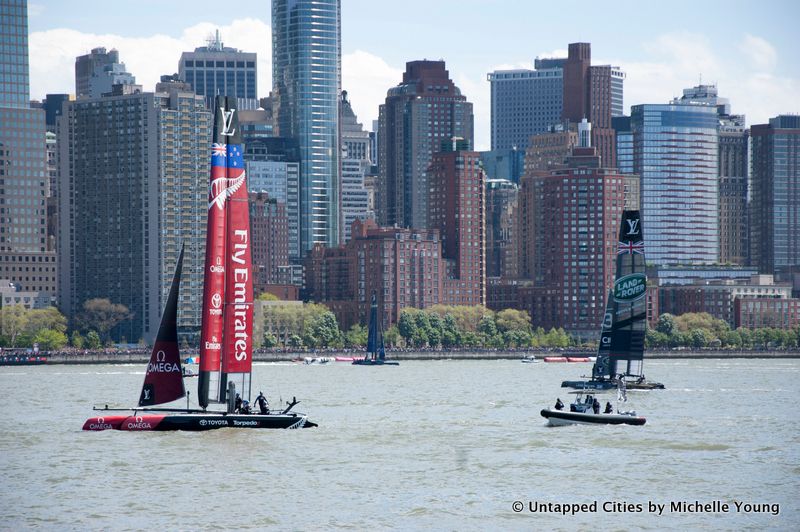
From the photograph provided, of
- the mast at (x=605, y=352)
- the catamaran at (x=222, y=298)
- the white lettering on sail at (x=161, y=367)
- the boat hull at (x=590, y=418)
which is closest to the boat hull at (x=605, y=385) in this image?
the mast at (x=605, y=352)

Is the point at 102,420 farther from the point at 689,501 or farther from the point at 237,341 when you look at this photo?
the point at 689,501

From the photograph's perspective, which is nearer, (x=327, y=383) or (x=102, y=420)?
(x=102, y=420)

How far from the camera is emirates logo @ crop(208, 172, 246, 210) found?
89.9 metres

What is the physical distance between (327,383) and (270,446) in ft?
284

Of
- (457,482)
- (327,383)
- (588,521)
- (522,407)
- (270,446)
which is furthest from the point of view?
(327,383)

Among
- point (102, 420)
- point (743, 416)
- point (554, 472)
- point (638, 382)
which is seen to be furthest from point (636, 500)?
point (638, 382)

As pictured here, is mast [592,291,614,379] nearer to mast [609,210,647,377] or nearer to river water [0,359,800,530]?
mast [609,210,647,377]

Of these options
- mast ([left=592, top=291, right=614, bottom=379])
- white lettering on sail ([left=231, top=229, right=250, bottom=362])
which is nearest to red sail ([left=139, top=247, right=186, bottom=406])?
white lettering on sail ([left=231, top=229, right=250, bottom=362])

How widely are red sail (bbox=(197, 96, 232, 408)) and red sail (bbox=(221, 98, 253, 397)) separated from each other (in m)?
0.36

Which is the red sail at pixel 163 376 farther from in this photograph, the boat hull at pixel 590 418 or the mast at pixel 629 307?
the mast at pixel 629 307

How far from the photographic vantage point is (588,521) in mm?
66250

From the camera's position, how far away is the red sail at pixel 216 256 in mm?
89812

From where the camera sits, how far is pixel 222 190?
90.1 meters

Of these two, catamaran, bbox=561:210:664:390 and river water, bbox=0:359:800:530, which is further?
catamaran, bbox=561:210:664:390
